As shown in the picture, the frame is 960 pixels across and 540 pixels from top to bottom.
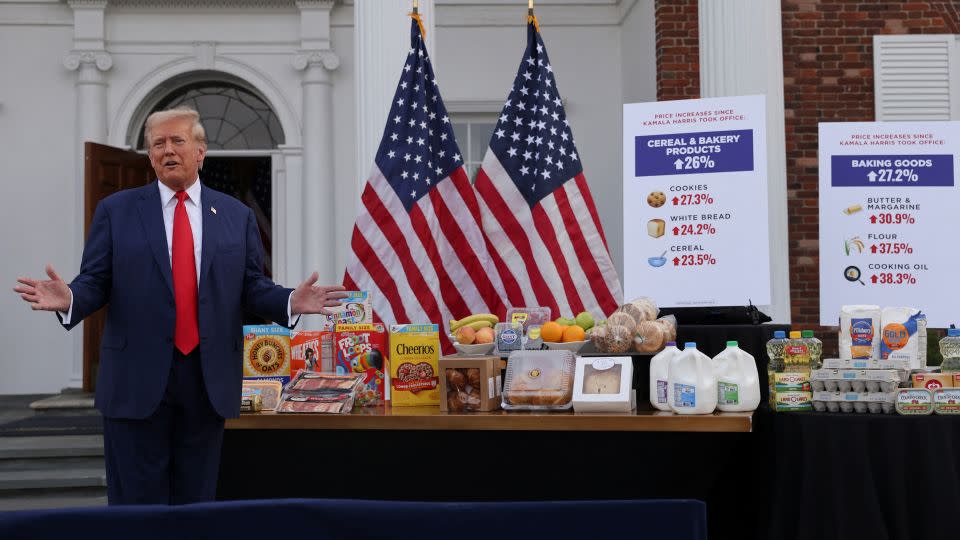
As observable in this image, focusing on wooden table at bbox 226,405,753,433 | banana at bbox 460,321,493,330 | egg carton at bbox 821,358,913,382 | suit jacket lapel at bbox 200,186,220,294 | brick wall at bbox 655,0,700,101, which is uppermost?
brick wall at bbox 655,0,700,101

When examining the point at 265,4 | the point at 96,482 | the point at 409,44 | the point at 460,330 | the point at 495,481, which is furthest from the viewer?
the point at 265,4

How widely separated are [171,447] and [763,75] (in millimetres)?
4277

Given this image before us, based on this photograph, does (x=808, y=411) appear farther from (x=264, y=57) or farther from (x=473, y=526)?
(x=264, y=57)

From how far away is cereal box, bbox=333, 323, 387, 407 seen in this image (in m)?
3.76

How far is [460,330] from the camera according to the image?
3.87m

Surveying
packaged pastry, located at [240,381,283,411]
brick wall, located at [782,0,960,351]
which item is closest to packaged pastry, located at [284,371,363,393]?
packaged pastry, located at [240,381,283,411]

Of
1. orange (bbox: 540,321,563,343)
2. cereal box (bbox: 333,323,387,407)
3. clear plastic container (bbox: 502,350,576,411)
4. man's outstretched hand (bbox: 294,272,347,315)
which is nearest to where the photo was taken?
man's outstretched hand (bbox: 294,272,347,315)

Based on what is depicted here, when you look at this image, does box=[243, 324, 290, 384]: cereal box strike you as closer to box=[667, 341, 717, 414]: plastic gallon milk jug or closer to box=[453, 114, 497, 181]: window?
box=[667, 341, 717, 414]: plastic gallon milk jug

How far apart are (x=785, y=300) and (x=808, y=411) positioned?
2688 millimetres

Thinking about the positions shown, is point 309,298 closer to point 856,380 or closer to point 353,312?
point 353,312

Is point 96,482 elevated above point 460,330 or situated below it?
below

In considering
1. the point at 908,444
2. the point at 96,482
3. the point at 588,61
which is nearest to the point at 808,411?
the point at 908,444

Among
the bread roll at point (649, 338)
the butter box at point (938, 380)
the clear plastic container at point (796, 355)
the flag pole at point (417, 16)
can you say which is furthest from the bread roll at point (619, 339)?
the flag pole at point (417, 16)

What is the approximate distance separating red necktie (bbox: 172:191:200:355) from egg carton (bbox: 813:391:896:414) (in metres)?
2.09
